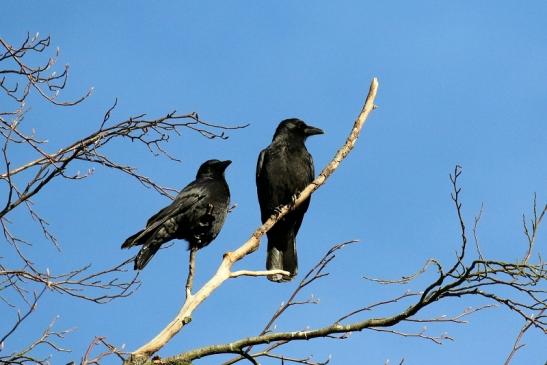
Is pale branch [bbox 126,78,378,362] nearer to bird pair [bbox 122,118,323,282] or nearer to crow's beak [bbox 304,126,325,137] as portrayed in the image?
bird pair [bbox 122,118,323,282]

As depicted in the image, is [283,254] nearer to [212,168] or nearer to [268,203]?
[268,203]

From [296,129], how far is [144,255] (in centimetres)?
258

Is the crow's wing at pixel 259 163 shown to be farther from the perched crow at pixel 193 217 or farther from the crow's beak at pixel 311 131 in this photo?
the crow's beak at pixel 311 131


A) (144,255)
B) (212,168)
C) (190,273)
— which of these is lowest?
(190,273)

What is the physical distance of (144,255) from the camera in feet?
24.2

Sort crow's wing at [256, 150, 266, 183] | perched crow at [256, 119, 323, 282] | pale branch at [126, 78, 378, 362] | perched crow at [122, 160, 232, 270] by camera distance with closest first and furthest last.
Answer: pale branch at [126, 78, 378, 362], perched crow at [122, 160, 232, 270], perched crow at [256, 119, 323, 282], crow's wing at [256, 150, 266, 183]

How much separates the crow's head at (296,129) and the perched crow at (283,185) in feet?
0.04

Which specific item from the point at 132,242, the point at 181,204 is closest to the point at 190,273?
the point at 132,242

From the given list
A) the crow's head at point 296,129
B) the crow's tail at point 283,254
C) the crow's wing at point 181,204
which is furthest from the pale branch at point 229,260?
the crow's head at point 296,129

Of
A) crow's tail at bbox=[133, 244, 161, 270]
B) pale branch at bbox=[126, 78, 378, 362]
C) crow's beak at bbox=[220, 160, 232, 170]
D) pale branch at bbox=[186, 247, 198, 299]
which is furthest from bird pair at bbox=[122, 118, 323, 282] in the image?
pale branch at bbox=[186, 247, 198, 299]

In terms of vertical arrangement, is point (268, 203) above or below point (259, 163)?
below

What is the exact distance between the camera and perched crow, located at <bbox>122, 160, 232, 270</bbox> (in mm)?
7863

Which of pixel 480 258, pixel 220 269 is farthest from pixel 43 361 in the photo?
pixel 480 258

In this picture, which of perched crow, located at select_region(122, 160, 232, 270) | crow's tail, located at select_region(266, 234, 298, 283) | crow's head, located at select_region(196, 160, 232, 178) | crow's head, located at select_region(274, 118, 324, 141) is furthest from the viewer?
crow's head, located at select_region(196, 160, 232, 178)
